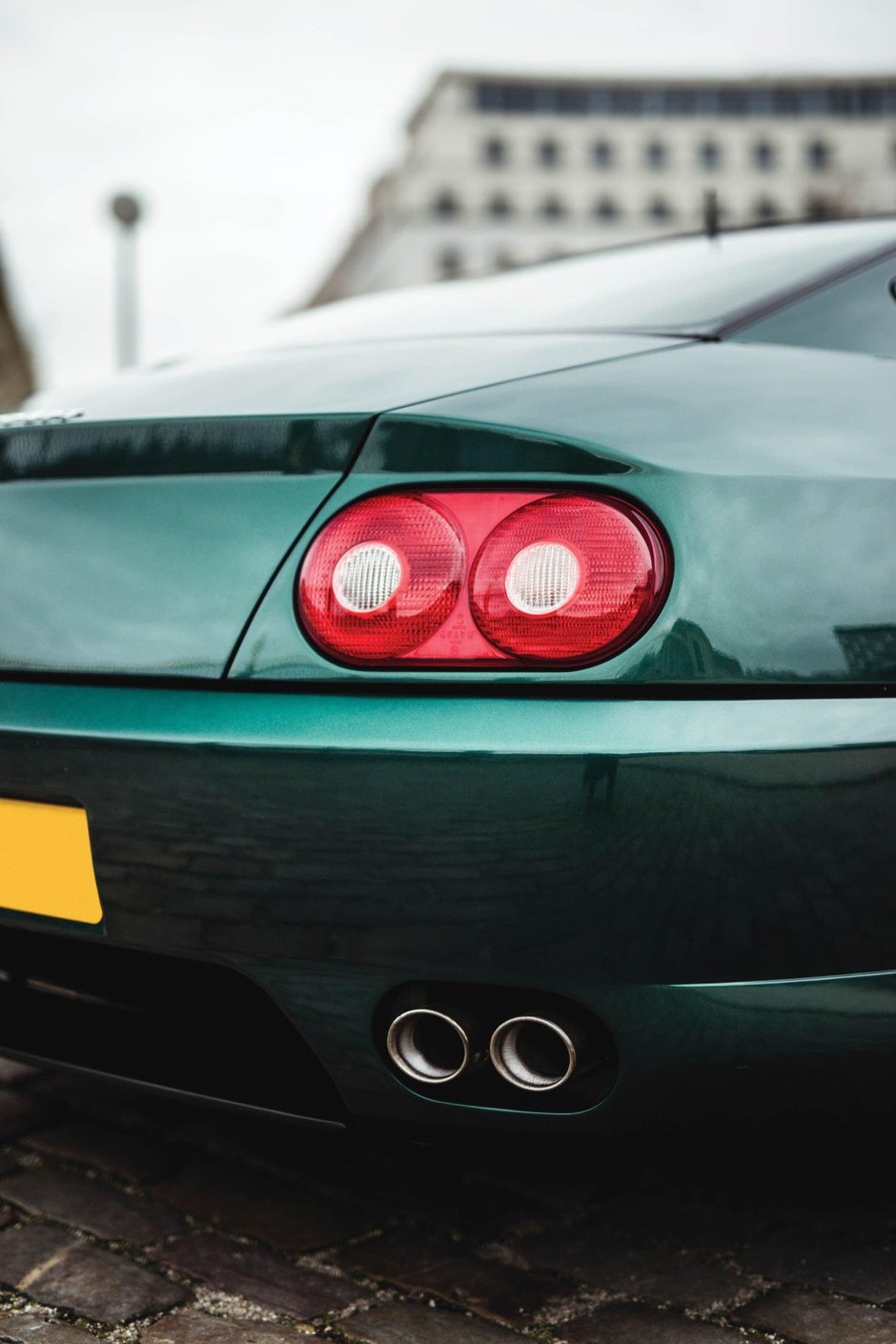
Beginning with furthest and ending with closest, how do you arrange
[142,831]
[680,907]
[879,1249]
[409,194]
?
[409,194], [879,1249], [142,831], [680,907]

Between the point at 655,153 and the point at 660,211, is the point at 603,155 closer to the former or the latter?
the point at 655,153

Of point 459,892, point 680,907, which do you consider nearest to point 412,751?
point 459,892

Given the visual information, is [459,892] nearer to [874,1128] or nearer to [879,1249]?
[874,1128]

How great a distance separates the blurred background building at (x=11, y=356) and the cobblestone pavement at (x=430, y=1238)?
43.6ft

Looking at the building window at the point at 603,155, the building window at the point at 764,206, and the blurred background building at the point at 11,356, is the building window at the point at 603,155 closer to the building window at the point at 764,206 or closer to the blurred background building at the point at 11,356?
the building window at the point at 764,206

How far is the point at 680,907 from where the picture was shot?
1.35m

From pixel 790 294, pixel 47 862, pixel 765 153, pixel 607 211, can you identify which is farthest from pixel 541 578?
pixel 765 153

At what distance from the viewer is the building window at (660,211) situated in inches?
3105

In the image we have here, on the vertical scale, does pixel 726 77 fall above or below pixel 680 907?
above

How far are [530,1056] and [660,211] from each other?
272 ft

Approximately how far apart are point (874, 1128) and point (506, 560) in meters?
0.71

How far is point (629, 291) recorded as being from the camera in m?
2.21

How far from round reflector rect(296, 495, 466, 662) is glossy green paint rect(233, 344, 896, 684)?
0.02 meters

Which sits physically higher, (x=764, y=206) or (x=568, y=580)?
(x=764, y=206)
